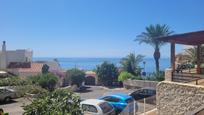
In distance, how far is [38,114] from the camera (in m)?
8.75

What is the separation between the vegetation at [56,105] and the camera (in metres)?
8.78

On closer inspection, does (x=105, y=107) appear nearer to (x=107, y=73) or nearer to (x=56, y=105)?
(x=56, y=105)

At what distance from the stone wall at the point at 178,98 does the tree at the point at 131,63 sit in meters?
32.6

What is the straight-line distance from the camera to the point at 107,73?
44.6 metres

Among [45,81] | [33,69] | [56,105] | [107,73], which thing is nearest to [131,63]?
[107,73]

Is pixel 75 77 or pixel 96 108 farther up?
pixel 75 77

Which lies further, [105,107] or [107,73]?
[107,73]

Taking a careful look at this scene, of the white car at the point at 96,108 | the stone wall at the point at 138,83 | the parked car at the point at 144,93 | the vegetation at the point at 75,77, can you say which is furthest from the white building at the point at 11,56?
the white car at the point at 96,108

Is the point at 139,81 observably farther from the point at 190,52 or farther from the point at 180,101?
→ the point at 180,101

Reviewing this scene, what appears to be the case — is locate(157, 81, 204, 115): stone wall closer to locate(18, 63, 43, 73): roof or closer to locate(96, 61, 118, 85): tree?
locate(96, 61, 118, 85): tree

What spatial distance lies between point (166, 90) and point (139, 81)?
2317 cm

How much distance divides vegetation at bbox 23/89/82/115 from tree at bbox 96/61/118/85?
35.0m

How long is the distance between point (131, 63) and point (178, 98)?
113 ft

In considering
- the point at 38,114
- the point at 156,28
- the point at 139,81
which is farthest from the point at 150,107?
the point at 156,28
